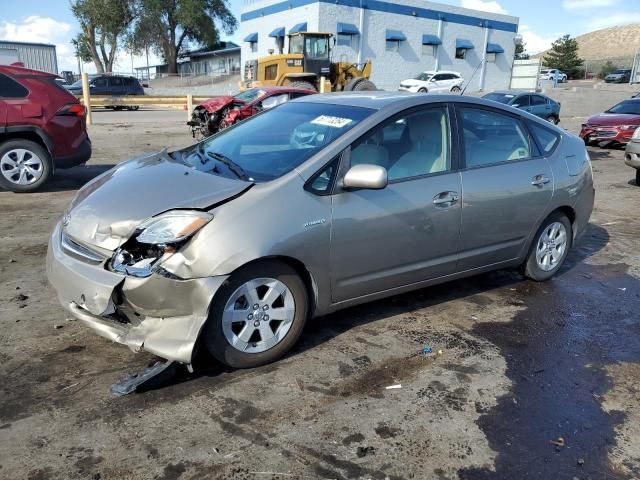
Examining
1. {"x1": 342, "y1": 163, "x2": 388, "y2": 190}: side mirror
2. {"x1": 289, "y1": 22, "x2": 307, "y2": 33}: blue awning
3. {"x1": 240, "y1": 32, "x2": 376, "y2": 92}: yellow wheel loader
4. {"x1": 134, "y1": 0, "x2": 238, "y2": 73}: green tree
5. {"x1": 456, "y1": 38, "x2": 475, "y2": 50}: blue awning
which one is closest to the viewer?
{"x1": 342, "y1": 163, "x2": 388, "y2": 190}: side mirror

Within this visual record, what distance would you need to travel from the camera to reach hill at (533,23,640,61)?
14225 cm

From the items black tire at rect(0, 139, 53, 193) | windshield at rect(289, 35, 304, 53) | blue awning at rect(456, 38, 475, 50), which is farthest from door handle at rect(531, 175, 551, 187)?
blue awning at rect(456, 38, 475, 50)

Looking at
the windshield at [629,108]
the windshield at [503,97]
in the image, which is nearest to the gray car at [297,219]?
the windshield at [629,108]

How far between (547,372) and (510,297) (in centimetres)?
134

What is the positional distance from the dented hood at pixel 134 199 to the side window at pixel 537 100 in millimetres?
19132

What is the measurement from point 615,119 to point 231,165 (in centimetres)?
1539

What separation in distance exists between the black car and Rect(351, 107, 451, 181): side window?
95.2ft

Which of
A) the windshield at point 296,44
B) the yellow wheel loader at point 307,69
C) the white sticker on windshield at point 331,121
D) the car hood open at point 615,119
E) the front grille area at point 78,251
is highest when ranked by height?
the windshield at point 296,44

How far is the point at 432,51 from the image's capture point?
42.6m

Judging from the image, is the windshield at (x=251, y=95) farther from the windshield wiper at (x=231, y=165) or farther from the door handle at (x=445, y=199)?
the door handle at (x=445, y=199)

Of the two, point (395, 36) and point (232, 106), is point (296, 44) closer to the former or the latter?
point (232, 106)

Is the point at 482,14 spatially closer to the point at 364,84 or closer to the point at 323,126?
the point at 364,84

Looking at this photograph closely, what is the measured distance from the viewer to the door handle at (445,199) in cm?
403

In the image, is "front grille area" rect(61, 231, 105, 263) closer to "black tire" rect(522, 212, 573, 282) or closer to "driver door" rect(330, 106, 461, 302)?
"driver door" rect(330, 106, 461, 302)
